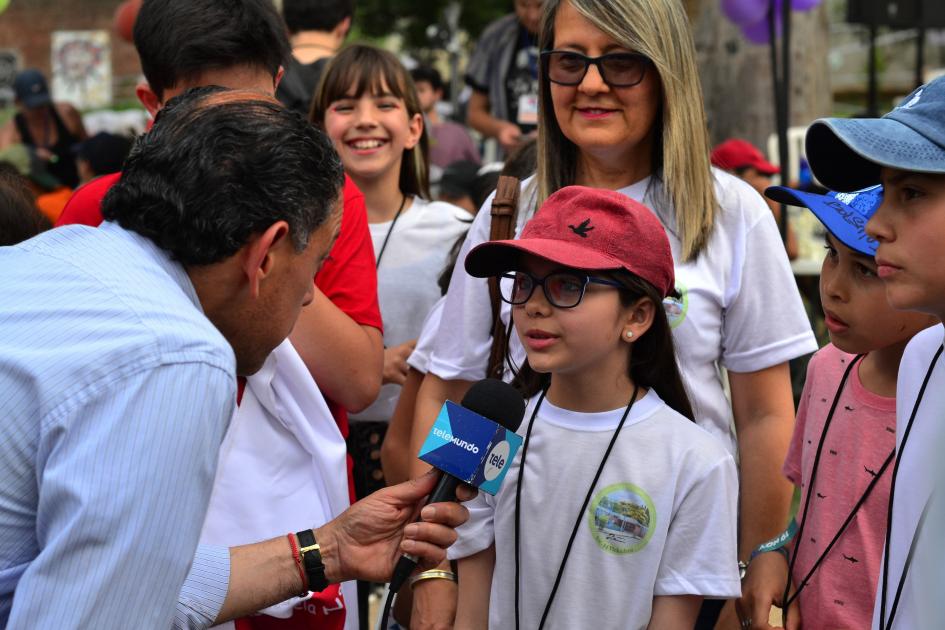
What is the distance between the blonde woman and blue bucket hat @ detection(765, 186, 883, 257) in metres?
0.20

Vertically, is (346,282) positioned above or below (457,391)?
above

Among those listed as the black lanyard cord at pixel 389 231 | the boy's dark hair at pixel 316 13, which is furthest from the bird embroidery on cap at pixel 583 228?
the boy's dark hair at pixel 316 13

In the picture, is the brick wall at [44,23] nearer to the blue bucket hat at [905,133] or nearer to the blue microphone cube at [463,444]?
the blue microphone cube at [463,444]

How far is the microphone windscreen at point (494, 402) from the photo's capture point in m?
2.54

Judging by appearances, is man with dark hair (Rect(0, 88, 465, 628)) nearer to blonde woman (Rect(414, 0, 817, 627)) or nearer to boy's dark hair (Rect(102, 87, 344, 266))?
boy's dark hair (Rect(102, 87, 344, 266))

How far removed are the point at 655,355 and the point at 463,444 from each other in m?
0.66

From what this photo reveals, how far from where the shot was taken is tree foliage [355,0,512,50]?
26.6 meters

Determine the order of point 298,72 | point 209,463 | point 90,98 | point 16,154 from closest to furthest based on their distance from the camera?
point 209,463 → point 298,72 → point 16,154 → point 90,98

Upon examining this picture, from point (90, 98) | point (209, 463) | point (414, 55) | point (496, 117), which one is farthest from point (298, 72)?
point (90, 98)

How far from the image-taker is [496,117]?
761 centimetres

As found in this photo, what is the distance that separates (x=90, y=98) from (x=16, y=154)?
27761mm

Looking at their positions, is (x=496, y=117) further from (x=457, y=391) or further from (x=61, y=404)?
(x=61, y=404)

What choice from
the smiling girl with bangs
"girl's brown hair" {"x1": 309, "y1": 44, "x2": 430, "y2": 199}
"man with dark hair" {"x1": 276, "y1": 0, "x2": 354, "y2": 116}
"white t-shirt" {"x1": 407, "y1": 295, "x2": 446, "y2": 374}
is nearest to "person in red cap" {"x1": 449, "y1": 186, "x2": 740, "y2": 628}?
"white t-shirt" {"x1": 407, "y1": 295, "x2": 446, "y2": 374}

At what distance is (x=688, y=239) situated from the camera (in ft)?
9.97
